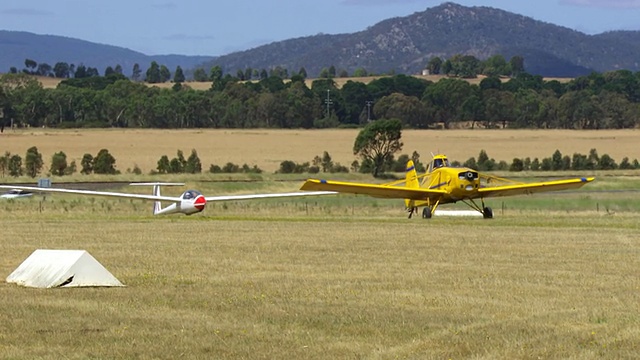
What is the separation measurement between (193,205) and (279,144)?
63.1 meters

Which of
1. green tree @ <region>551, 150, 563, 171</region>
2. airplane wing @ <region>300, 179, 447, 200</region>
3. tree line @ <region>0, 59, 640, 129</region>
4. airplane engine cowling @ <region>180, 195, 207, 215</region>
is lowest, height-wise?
airplane engine cowling @ <region>180, 195, 207, 215</region>

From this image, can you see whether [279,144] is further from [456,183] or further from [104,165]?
[456,183]

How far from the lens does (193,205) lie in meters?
34.8

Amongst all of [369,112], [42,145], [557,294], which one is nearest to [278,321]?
[557,294]

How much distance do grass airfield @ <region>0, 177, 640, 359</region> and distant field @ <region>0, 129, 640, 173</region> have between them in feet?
155

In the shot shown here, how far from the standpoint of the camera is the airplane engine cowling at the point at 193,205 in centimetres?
3469

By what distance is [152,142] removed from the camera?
322 feet

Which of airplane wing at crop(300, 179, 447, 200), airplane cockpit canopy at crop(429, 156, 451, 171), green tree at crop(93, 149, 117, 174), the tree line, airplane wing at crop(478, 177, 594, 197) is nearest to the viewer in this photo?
airplane wing at crop(300, 179, 447, 200)

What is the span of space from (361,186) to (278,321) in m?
20.4

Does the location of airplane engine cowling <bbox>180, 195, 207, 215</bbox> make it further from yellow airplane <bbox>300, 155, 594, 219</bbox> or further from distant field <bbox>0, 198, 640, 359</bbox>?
distant field <bbox>0, 198, 640, 359</bbox>

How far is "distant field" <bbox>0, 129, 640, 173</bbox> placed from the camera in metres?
81.5

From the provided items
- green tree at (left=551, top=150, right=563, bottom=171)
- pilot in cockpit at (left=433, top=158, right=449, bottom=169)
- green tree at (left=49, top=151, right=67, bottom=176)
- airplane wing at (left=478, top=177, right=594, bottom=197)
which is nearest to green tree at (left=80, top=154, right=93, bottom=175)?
green tree at (left=49, top=151, right=67, bottom=176)

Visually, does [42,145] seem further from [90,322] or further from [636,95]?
[636,95]

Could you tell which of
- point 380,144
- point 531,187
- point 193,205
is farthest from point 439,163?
point 380,144
